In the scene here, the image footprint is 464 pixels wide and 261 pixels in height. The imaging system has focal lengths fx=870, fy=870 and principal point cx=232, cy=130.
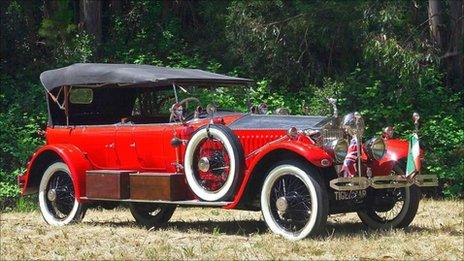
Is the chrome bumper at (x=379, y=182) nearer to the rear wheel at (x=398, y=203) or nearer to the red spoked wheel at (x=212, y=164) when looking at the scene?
the rear wheel at (x=398, y=203)

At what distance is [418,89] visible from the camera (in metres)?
14.7

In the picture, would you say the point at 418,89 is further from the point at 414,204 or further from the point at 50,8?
the point at 50,8

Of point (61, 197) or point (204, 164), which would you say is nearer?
point (204, 164)

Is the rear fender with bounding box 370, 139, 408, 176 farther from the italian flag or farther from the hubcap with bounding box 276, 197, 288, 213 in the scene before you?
→ the hubcap with bounding box 276, 197, 288, 213

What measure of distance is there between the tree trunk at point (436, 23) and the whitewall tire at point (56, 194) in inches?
304

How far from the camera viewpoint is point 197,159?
29.2 feet

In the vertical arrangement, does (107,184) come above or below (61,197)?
above

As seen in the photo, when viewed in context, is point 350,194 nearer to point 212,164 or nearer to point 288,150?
point 288,150

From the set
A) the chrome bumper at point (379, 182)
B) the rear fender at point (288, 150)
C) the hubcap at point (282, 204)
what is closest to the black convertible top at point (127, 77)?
the rear fender at point (288, 150)

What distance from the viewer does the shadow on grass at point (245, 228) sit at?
870 centimetres

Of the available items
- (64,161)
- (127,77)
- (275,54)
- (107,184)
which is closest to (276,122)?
(127,77)

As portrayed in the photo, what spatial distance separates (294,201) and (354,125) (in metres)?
0.93

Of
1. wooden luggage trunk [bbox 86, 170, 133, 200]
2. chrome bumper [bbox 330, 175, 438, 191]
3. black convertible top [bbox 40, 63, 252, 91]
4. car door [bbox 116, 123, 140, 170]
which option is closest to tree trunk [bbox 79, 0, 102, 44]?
black convertible top [bbox 40, 63, 252, 91]

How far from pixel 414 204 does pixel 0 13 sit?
11198 mm
